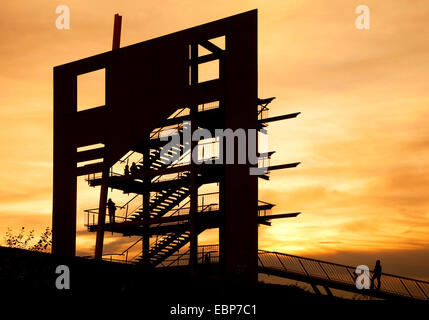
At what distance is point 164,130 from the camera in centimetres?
4225

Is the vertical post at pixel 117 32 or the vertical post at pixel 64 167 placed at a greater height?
the vertical post at pixel 117 32

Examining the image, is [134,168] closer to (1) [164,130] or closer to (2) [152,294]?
(1) [164,130]

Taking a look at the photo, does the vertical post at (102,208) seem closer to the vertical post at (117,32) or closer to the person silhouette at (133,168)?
the person silhouette at (133,168)

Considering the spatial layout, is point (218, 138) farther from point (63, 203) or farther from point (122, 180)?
point (63, 203)

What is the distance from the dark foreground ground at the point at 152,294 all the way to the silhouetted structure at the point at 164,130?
935 cm

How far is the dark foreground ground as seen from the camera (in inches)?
825

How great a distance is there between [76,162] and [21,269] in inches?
941

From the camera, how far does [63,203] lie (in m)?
44.4

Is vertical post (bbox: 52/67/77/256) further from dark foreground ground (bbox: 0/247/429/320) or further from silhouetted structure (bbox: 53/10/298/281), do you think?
dark foreground ground (bbox: 0/247/429/320)

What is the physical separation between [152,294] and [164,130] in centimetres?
1985

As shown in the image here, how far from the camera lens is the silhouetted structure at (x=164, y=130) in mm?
37375

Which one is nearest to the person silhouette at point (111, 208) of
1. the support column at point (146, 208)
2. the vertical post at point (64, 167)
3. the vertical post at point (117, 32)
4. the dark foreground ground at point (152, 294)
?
the support column at point (146, 208)

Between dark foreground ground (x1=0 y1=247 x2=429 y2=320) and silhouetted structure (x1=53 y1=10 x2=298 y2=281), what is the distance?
935 cm

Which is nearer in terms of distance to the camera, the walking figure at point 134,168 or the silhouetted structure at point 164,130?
the silhouetted structure at point 164,130
